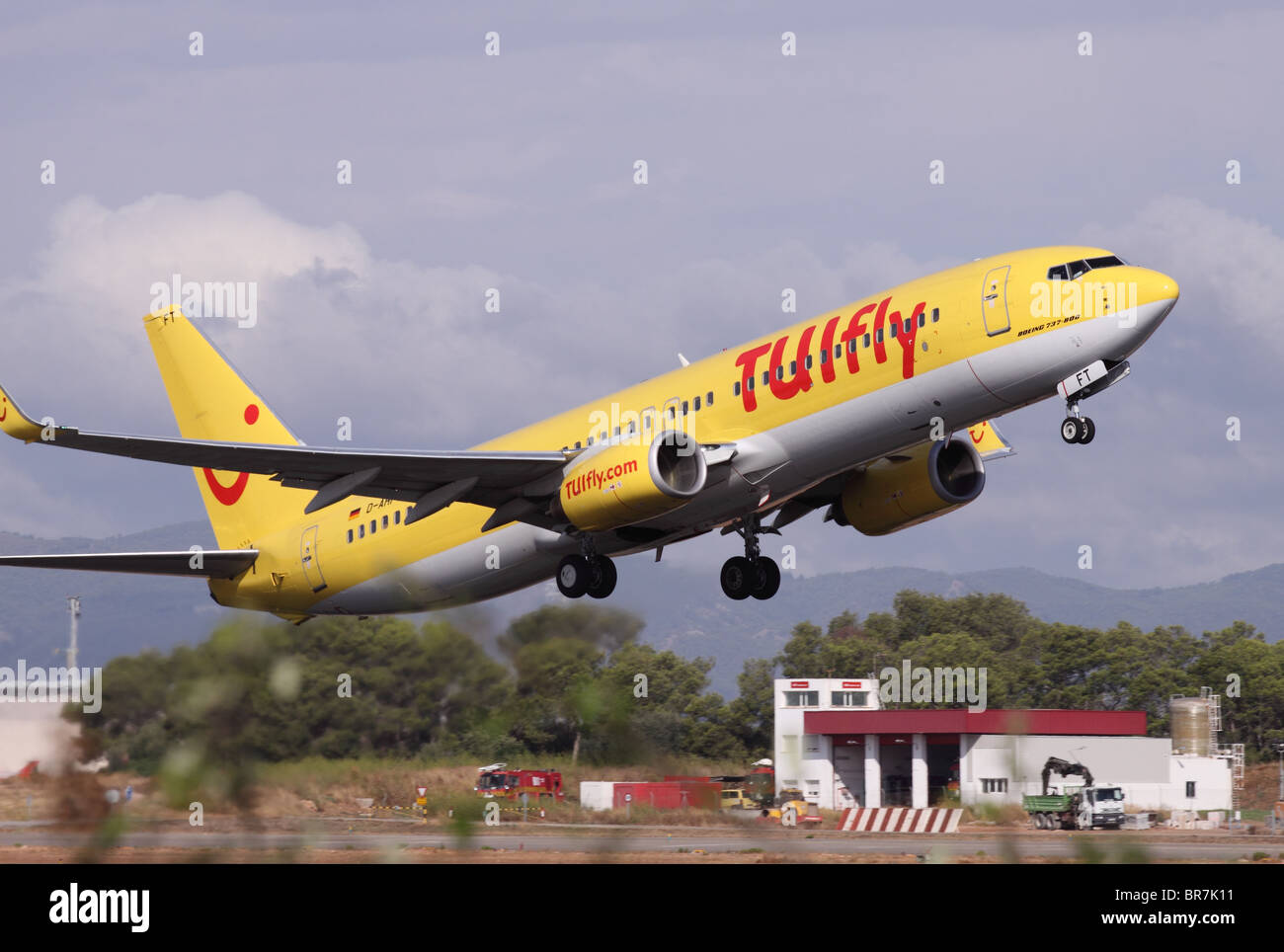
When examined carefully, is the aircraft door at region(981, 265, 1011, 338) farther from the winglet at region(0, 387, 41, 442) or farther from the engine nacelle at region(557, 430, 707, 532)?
the winglet at region(0, 387, 41, 442)

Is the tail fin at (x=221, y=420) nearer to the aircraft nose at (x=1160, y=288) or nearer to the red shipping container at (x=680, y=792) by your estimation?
the red shipping container at (x=680, y=792)

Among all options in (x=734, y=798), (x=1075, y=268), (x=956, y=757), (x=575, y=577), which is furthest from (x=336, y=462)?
(x=956, y=757)

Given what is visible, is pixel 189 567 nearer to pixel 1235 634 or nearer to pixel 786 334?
pixel 786 334

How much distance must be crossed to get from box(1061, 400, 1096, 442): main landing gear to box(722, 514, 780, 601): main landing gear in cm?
937

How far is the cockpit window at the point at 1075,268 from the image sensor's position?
29.3 m

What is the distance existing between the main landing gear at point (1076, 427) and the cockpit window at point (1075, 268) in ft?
7.67

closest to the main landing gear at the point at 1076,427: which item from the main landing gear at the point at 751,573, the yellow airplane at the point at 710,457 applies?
the yellow airplane at the point at 710,457

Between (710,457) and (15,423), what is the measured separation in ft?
44.7

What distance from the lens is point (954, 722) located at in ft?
181

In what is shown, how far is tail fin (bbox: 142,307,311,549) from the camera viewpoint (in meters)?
41.6

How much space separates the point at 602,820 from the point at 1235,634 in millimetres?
75734

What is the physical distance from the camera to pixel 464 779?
2784 centimetres

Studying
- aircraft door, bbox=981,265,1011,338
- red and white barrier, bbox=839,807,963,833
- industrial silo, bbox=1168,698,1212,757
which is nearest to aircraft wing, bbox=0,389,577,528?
aircraft door, bbox=981,265,1011,338
